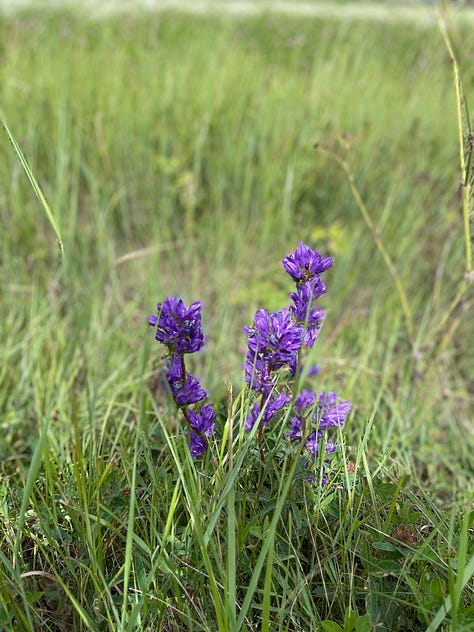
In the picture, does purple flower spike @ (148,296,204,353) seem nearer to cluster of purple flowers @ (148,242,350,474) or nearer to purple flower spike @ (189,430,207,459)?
cluster of purple flowers @ (148,242,350,474)

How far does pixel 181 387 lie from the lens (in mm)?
1007

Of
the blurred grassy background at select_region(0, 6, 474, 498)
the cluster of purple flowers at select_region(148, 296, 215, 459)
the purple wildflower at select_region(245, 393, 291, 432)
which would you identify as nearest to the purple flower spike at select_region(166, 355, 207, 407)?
the cluster of purple flowers at select_region(148, 296, 215, 459)

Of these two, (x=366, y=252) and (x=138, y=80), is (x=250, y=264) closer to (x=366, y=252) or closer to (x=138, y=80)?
(x=366, y=252)

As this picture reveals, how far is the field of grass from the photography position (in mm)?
928

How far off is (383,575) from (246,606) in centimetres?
24

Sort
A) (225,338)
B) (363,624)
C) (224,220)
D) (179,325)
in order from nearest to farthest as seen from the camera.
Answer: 1. (363,624)
2. (179,325)
3. (225,338)
4. (224,220)

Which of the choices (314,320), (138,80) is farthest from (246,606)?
(138,80)

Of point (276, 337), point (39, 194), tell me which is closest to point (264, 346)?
point (276, 337)

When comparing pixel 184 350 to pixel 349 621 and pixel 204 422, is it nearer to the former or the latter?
pixel 204 422

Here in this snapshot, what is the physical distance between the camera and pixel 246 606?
2.61 ft

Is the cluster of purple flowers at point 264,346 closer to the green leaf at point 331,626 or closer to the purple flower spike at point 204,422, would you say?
the purple flower spike at point 204,422

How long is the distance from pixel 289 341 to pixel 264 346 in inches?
1.6

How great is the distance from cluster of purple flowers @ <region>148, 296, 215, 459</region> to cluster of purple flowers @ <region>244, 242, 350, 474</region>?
8 cm

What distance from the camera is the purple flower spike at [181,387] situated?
3.27ft
